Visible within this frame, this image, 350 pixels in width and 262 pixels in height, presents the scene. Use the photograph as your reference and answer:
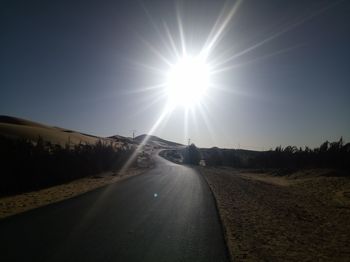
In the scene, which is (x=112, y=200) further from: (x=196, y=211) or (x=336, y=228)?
(x=336, y=228)

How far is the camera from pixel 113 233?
10.2m

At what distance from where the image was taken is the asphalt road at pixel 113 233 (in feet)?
26.6

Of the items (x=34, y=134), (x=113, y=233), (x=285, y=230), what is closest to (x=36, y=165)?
(x=113, y=233)

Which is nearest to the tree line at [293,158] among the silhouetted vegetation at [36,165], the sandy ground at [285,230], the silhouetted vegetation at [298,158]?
the silhouetted vegetation at [298,158]

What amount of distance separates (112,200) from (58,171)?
16313 mm

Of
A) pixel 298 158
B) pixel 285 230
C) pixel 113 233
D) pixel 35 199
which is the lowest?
pixel 113 233

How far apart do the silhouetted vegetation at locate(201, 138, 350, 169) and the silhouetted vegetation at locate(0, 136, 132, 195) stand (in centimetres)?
3127

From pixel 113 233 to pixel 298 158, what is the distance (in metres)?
53.4

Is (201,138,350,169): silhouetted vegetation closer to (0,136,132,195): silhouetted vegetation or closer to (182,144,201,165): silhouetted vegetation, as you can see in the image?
(182,144,201,165): silhouetted vegetation

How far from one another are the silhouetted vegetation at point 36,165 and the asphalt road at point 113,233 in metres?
12.0

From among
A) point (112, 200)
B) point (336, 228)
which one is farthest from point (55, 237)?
point (336, 228)

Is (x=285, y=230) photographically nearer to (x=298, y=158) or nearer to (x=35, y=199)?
(x=35, y=199)

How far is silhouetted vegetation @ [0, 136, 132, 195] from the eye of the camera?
25.6 m

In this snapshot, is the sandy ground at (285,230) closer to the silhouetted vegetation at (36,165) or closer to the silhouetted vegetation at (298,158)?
the silhouetted vegetation at (36,165)
